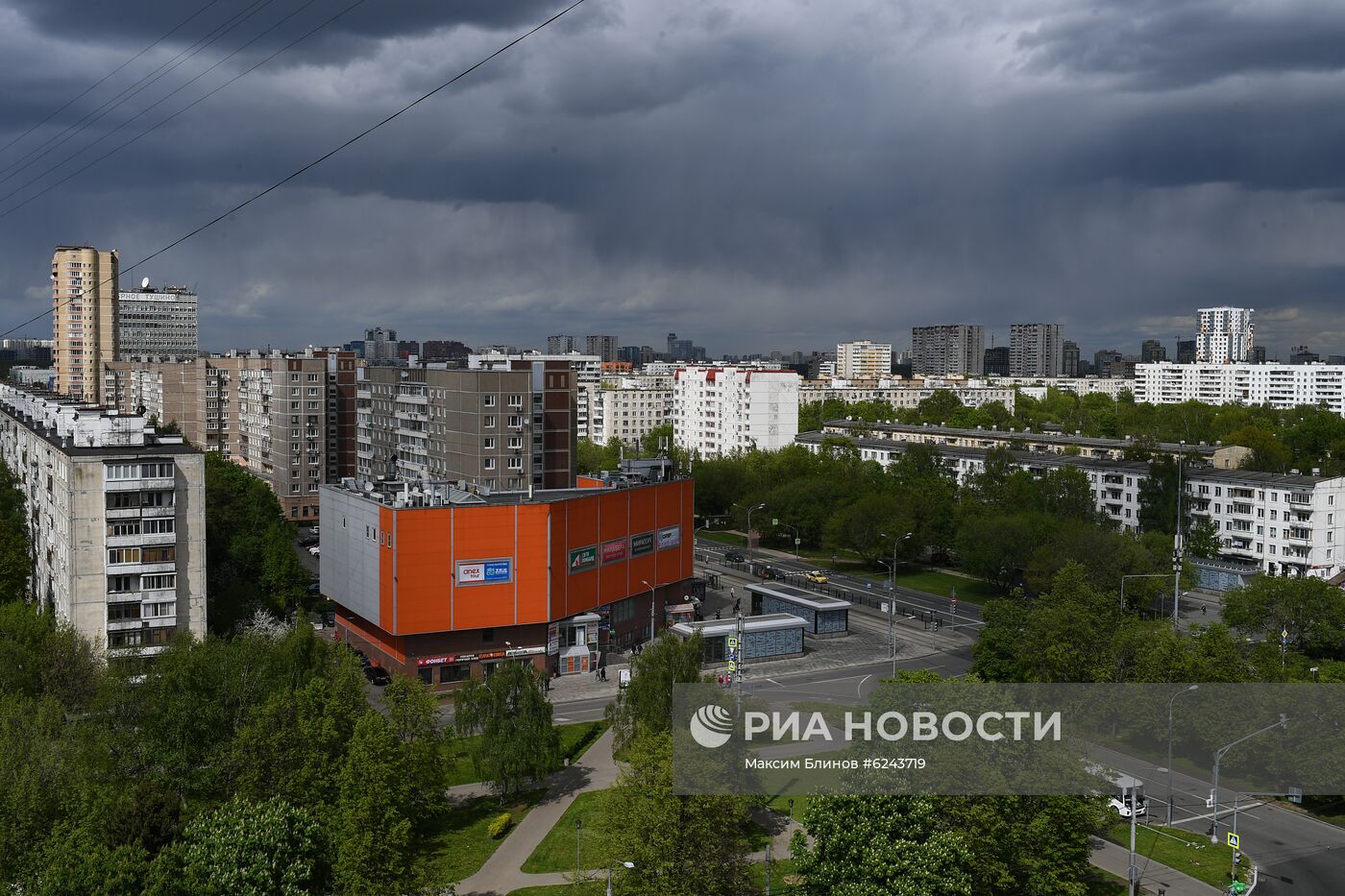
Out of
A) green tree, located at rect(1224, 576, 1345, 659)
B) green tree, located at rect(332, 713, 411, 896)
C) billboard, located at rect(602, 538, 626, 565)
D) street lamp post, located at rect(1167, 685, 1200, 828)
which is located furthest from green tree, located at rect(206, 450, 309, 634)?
green tree, located at rect(1224, 576, 1345, 659)

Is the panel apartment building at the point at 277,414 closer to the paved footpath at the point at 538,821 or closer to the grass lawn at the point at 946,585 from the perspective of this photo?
the grass lawn at the point at 946,585

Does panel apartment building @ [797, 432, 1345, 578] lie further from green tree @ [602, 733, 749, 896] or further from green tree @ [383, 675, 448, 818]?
green tree @ [383, 675, 448, 818]

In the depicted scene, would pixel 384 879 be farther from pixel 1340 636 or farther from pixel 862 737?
pixel 1340 636

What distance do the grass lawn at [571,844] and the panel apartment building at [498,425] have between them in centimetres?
3614

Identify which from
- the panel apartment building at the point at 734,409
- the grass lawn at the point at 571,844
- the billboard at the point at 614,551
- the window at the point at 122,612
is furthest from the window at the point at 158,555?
the panel apartment building at the point at 734,409

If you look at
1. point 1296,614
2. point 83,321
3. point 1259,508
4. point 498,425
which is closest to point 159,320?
point 83,321

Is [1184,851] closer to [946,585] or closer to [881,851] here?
[881,851]

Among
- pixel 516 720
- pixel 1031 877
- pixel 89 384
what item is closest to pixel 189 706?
pixel 516 720

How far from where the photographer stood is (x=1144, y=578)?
54938 mm

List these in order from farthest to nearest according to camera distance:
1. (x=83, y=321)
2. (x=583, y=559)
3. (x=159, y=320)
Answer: (x=159, y=320), (x=83, y=321), (x=583, y=559)

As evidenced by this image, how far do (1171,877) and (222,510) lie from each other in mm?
47870

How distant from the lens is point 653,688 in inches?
1346

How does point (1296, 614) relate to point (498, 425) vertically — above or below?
below

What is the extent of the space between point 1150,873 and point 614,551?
94.1ft
